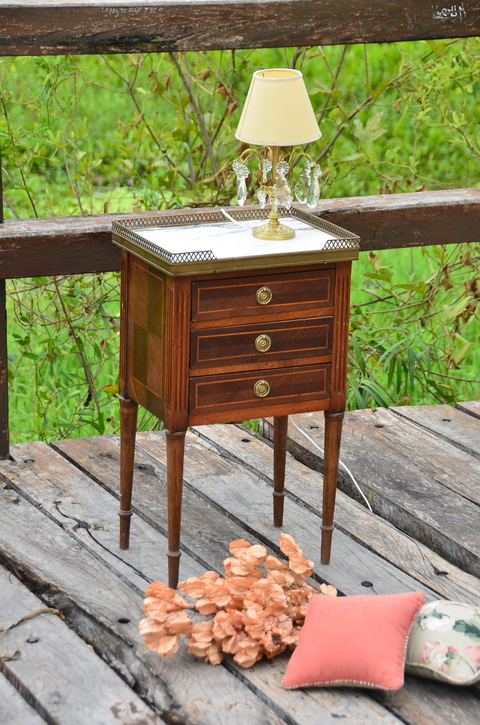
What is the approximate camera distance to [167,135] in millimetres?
4273

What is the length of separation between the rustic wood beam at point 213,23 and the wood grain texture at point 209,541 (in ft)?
4.03

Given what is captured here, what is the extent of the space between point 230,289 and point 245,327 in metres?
0.10

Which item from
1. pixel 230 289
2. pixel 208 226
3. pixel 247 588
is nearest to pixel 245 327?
pixel 230 289

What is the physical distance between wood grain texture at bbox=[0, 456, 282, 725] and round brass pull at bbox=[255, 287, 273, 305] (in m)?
0.77

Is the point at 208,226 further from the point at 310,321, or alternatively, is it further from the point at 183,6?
the point at 183,6

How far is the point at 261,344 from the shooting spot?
2.62 meters

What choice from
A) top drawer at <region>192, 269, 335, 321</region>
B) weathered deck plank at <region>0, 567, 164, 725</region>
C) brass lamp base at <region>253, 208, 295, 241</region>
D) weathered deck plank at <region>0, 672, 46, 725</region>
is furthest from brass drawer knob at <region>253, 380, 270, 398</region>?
weathered deck plank at <region>0, 672, 46, 725</region>

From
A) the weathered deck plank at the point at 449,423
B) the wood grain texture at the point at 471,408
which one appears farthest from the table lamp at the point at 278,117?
the wood grain texture at the point at 471,408

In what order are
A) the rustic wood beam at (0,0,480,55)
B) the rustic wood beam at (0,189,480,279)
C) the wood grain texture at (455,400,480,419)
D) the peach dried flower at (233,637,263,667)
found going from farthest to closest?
the wood grain texture at (455,400,480,419)
the rustic wood beam at (0,189,480,279)
the rustic wood beam at (0,0,480,55)
the peach dried flower at (233,637,263,667)

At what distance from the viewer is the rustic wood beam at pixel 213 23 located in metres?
3.17

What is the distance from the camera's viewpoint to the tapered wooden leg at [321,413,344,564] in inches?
111

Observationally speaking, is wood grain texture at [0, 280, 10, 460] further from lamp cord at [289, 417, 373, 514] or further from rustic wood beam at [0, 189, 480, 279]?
lamp cord at [289, 417, 373, 514]

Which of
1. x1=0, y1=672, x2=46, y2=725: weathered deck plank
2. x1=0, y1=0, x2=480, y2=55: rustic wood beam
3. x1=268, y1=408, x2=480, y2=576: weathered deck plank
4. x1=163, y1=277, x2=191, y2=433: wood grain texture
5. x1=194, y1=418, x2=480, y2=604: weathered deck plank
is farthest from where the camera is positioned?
x1=0, y1=0, x2=480, y2=55: rustic wood beam

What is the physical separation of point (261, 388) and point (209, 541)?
0.55 meters
